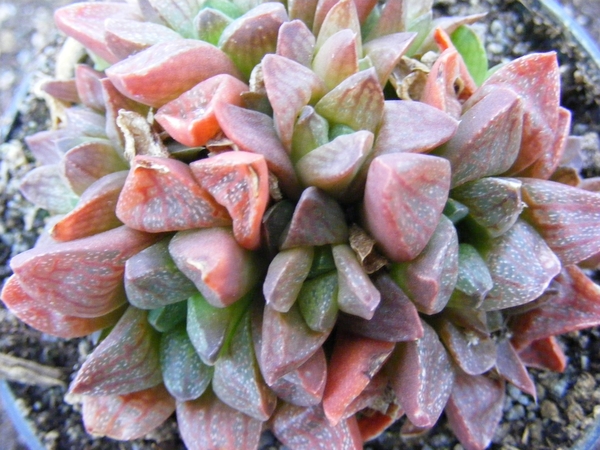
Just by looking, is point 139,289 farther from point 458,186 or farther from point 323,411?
point 458,186

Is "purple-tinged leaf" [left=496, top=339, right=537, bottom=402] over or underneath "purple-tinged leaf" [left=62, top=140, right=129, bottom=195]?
underneath

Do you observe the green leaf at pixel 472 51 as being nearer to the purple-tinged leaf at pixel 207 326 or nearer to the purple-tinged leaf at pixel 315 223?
the purple-tinged leaf at pixel 315 223

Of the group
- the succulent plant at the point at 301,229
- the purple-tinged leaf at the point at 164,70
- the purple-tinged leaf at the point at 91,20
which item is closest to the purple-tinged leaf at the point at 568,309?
the succulent plant at the point at 301,229

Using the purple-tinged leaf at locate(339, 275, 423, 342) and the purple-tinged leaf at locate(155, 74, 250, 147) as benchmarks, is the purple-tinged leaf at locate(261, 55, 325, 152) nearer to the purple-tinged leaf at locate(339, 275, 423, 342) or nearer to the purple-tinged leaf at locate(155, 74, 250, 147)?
the purple-tinged leaf at locate(155, 74, 250, 147)

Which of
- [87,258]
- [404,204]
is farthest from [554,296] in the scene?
[87,258]

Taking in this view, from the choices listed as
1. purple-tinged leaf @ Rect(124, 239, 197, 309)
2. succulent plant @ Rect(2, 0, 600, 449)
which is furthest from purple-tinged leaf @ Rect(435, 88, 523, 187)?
purple-tinged leaf @ Rect(124, 239, 197, 309)

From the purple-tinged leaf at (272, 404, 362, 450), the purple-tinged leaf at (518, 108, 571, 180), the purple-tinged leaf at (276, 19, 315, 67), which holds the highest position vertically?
the purple-tinged leaf at (276, 19, 315, 67)

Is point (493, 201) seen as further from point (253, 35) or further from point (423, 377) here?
point (253, 35)
